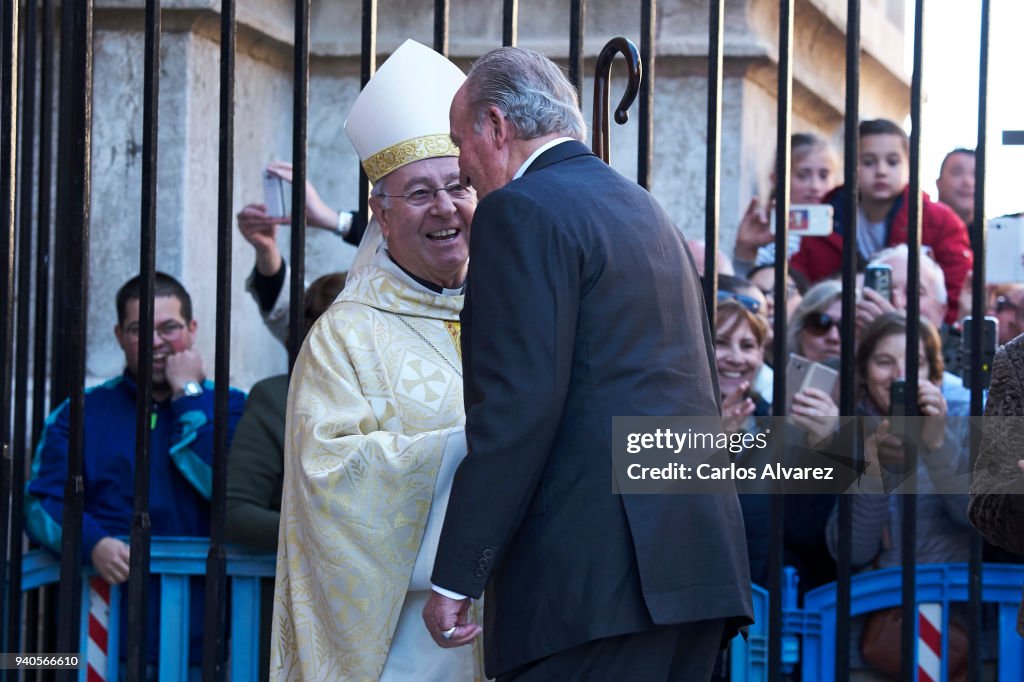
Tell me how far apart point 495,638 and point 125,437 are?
193cm

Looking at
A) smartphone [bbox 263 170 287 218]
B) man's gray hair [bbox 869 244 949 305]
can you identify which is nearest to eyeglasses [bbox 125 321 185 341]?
smartphone [bbox 263 170 287 218]

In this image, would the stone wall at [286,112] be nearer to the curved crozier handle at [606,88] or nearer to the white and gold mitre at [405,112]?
the white and gold mitre at [405,112]

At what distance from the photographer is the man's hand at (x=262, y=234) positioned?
4480 millimetres

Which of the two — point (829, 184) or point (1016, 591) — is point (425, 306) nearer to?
point (1016, 591)

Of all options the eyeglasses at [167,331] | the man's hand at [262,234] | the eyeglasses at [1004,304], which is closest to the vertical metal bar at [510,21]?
the man's hand at [262,234]

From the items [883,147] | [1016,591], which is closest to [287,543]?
[1016,591]

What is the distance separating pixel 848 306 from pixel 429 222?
2.92 feet

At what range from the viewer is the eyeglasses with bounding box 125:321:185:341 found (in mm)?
4496

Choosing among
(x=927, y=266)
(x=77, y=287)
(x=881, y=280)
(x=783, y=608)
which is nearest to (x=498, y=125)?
(x=77, y=287)

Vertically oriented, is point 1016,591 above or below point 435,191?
below

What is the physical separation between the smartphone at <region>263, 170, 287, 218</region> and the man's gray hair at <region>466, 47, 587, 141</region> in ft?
5.50

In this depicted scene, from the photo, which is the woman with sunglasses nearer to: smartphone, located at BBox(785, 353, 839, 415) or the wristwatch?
smartphone, located at BBox(785, 353, 839, 415)

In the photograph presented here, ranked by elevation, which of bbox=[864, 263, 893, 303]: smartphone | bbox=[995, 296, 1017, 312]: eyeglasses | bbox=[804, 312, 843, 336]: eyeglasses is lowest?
bbox=[804, 312, 843, 336]: eyeglasses

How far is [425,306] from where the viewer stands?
328 centimetres
